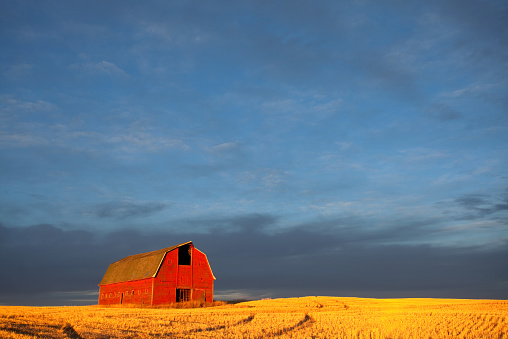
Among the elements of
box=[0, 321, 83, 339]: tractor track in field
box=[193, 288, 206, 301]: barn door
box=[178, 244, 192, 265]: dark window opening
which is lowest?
box=[0, 321, 83, 339]: tractor track in field

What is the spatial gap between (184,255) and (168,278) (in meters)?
3.99

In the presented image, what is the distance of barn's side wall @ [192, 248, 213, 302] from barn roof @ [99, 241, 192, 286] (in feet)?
8.08

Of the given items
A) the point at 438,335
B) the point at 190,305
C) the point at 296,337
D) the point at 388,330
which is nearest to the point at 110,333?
the point at 296,337

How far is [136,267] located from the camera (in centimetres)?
5656

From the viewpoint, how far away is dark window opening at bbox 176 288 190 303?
5178cm

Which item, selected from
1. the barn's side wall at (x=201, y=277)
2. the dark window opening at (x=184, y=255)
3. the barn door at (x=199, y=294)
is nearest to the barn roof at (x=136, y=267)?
the dark window opening at (x=184, y=255)

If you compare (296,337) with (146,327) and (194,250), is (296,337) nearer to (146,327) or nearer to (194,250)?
(146,327)

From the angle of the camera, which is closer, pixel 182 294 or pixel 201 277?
pixel 182 294

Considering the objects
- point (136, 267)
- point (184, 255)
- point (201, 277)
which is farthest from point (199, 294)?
point (136, 267)

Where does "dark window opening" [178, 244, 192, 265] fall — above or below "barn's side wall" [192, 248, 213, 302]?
above

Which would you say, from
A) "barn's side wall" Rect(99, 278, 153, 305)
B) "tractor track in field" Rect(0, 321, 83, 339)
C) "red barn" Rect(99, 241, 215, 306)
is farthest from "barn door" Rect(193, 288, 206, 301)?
"tractor track in field" Rect(0, 321, 83, 339)

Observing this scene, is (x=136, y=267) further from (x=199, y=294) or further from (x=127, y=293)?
(x=199, y=294)

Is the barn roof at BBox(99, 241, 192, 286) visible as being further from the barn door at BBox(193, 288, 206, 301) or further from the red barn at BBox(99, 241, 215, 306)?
the barn door at BBox(193, 288, 206, 301)

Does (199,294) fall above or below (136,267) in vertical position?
below
